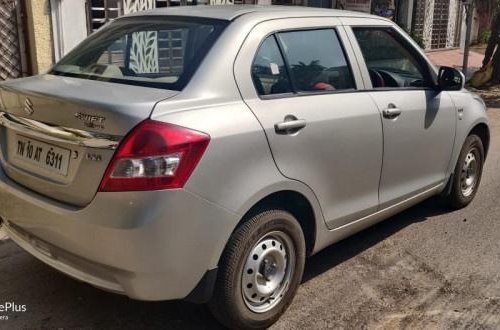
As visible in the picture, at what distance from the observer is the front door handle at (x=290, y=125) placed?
10.2 ft

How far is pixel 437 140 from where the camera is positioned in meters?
4.42

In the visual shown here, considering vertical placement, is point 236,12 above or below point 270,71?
above

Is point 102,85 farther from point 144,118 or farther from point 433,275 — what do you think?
point 433,275

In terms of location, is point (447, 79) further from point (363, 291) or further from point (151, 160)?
point (151, 160)

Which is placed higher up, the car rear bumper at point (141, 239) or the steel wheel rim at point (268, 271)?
the car rear bumper at point (141, 239)

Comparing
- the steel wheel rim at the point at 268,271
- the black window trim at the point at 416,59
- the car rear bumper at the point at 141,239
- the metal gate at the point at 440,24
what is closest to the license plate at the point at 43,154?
the car rear bumper at the point at 141,239

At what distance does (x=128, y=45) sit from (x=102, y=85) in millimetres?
612

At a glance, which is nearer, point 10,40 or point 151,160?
point 151,160

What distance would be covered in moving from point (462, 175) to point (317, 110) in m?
2.23

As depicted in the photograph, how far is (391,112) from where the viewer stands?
3896 mm

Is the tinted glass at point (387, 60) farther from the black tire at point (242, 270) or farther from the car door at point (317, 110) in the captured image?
the black tire at point (242, 270)

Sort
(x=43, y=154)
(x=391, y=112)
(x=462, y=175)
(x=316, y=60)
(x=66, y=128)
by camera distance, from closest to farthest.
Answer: (x=66, y=128), (x=43, y=154), (x=316, y=60), (x=391, y=112), (x=462, y=175)

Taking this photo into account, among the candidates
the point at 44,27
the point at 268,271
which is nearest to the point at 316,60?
the point at 268,271

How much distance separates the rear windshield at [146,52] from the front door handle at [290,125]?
0.54m
